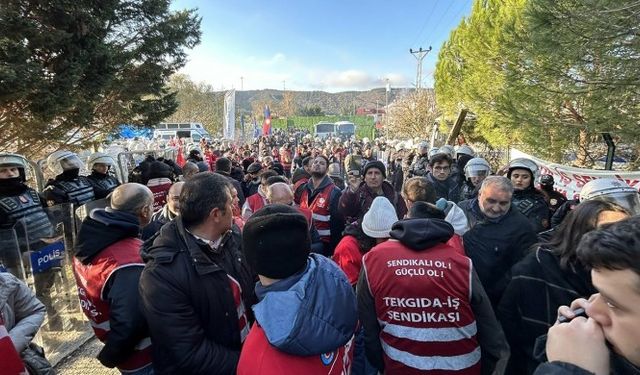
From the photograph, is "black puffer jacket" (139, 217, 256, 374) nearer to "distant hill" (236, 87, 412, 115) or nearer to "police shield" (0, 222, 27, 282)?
"police shield" (0, 222, 27, 282)

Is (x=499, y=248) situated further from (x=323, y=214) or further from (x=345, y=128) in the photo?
(x=345, y=128)

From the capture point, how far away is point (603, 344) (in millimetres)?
937

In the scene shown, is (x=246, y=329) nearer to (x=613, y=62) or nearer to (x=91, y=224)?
(x=91, y=224)

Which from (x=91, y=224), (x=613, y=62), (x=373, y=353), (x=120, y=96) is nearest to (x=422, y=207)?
(x=373, y=353)

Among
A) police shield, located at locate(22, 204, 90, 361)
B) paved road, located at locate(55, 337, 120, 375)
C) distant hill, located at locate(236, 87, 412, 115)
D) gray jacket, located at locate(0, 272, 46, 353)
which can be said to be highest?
distant hill, located at locate(236, 87, 412, 115)

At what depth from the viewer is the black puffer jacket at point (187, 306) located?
1.75 metres

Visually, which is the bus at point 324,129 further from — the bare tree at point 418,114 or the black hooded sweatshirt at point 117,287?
the black hooded sweatshirt at point 117,287

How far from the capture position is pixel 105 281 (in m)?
2.08

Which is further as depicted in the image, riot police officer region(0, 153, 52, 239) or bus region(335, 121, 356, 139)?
bus region(335, 121, 356, 139)

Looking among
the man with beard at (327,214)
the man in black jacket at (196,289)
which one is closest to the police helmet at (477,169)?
the man with beard at (327,214)

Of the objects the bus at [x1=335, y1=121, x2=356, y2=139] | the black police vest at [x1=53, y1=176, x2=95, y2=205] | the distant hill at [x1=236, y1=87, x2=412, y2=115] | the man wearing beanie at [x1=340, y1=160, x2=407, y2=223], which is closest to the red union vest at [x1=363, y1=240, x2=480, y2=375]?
the man wearing beanie at [x1=340, y1=160, x2=407, y2=223]

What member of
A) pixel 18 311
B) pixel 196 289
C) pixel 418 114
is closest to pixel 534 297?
pixel 196 289

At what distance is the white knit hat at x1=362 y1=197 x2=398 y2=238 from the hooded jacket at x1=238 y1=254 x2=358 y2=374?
1.15 metres

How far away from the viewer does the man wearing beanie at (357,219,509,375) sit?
1935 millimetres
